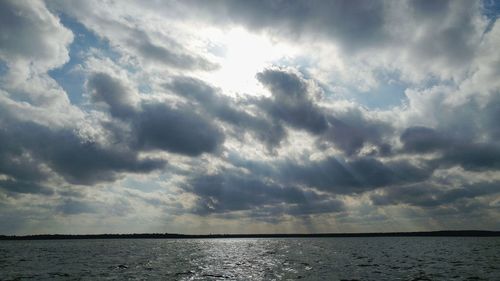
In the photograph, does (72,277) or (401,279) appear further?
(72,277)

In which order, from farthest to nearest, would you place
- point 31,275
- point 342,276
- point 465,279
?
point 31,275 < point 342,276 < point 465,279

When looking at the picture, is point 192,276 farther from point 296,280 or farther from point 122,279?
point 296,280

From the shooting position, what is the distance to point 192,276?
49.8 meters

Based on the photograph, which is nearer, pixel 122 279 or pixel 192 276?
pixel 122 279

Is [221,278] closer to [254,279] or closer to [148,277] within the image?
[254,279]

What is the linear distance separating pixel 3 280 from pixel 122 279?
14.6 m

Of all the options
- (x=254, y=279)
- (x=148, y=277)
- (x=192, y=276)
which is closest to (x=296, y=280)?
(x=254, y=279)

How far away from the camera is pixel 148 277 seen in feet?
159

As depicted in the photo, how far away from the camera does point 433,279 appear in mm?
44281

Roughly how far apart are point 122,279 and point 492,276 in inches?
1849

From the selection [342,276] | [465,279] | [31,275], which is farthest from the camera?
[31,275]

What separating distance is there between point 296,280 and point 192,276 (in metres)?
14.7

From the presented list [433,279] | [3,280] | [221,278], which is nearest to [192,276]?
[221,278]

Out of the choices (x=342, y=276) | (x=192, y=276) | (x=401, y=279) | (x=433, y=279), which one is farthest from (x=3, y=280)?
(x=433, y=279)
